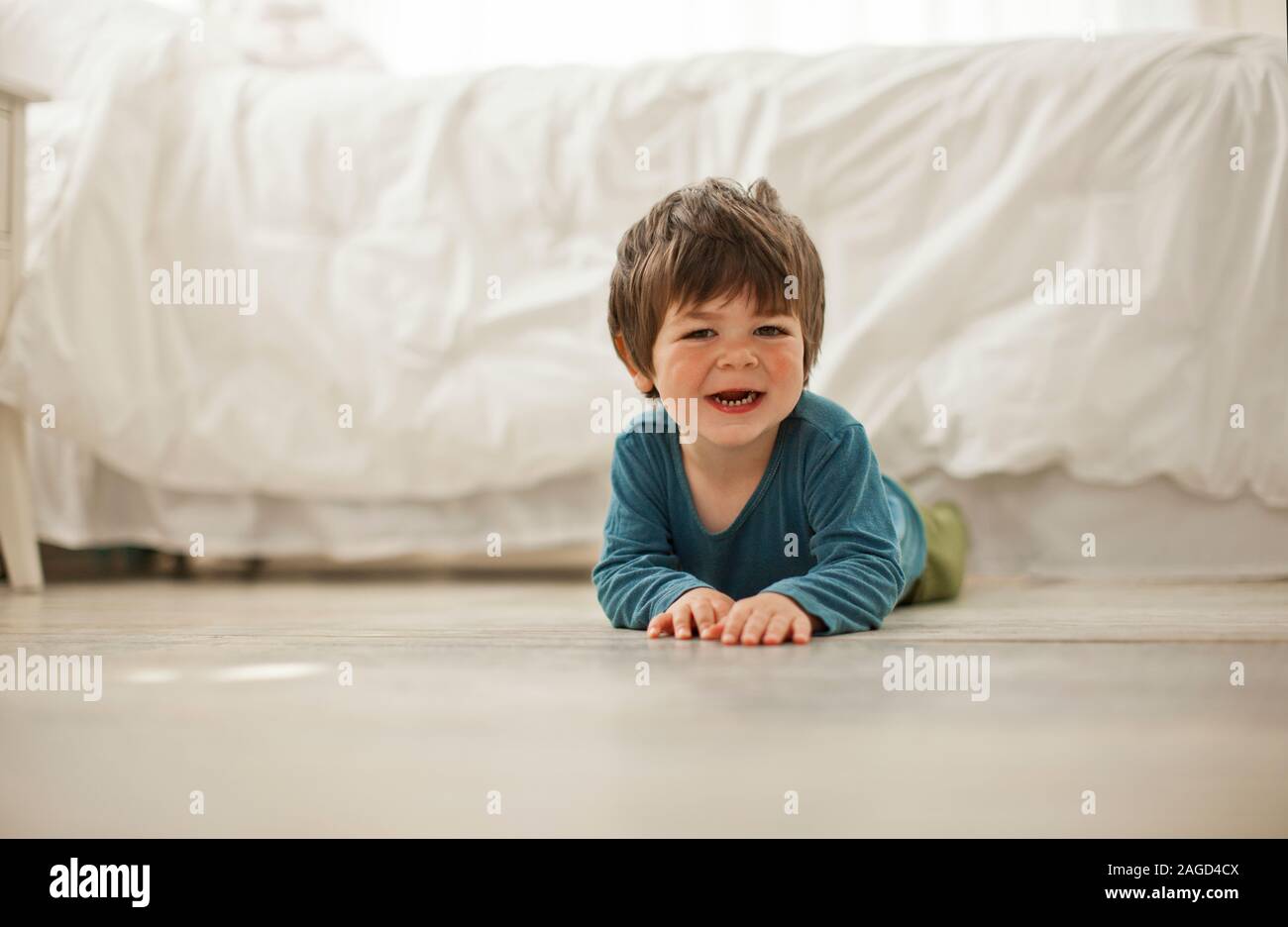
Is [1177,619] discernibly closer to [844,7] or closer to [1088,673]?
[1088,673]

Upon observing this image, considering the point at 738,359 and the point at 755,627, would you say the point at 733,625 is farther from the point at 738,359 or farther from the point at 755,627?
the point at 738,359

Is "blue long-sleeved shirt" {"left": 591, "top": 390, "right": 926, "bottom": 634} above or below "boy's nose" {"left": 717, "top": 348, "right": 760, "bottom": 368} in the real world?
below

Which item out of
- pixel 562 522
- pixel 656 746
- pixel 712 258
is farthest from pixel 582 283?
pixel 656 746

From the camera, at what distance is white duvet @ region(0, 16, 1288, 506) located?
1326mm

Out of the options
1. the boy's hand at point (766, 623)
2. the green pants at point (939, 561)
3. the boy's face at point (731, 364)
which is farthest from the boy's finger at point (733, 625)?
the green pants at point (939, 561)

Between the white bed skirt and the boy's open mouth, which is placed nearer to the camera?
the boy's open mouth

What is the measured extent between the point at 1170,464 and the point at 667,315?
73cm

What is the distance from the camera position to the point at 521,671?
70 cm

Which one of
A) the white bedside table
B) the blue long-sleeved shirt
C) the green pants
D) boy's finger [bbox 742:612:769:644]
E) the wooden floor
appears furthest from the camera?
the white bedside table

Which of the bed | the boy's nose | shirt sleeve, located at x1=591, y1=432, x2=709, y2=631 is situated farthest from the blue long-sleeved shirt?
the bed

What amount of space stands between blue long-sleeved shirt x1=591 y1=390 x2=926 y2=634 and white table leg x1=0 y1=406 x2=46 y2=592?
823 mm

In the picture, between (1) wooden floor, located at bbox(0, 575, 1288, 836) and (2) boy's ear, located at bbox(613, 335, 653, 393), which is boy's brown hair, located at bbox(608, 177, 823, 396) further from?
(1) wooden floor, located at bbox(0, 575, 1288, 836)

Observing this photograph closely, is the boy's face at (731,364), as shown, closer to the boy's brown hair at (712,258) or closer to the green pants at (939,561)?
the boy's brown hair at (712,258)

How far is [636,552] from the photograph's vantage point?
0.98 m
